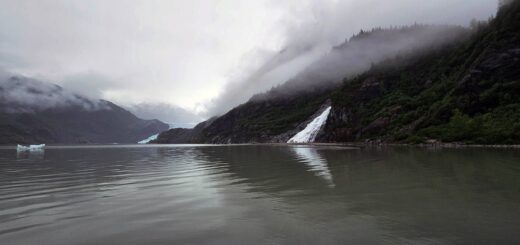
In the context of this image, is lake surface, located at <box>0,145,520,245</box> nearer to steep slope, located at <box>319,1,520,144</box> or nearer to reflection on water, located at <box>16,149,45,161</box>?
reflection on water, located at <box>16,149,45,161</box>

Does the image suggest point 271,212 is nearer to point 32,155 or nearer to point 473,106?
point 32,155

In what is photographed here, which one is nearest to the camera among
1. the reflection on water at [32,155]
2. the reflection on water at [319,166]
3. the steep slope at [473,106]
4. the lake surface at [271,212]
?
the lake surface at [271,212]

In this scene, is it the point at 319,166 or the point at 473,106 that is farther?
the point at 473,106

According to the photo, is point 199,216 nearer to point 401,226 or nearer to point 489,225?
point 401,226

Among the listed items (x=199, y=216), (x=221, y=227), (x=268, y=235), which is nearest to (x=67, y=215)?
(x=199, y=216)

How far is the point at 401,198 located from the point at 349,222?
591 cm

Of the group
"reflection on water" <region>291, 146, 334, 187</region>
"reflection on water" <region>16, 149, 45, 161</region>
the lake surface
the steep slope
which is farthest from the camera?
the steep slope

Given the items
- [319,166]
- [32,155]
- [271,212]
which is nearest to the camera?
[271,212]

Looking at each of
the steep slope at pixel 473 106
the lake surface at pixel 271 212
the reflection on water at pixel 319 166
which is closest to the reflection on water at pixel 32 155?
the reflection on water at pixel 319 166

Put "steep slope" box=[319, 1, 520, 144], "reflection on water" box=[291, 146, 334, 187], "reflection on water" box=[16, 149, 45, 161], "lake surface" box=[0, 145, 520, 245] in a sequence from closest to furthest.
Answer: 1. "lake surface" box=[0, 145, 520, 245]
2. "reflection on water" box=[291, 146, 334, 187]
3. "reflection on water" box=[16, 149, 45, 161]
4. "steep slope" box=[319, 1, 520, 144]

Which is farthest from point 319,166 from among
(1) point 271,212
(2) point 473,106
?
(2) point 473,106

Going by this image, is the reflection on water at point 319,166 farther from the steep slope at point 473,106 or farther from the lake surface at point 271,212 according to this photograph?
the steep slope at point 473,106

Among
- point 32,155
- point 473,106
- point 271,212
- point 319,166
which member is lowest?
point 271,212

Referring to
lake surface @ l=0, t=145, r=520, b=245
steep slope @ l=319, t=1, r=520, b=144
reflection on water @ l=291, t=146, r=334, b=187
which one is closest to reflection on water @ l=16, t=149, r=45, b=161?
reflection on water @ l=291, t=146, r=334, b=187
